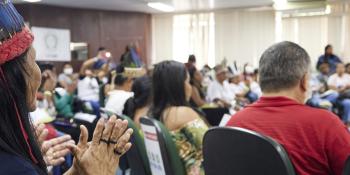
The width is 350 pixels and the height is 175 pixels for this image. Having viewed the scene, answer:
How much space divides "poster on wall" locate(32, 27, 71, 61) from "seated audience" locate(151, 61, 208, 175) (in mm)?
6783

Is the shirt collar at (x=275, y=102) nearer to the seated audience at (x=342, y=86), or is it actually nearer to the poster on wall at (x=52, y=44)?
the seated audience at (x=342, y=86)

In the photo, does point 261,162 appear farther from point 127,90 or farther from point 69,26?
point 69,26

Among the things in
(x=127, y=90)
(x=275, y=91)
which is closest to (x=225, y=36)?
(x=127, y=90)

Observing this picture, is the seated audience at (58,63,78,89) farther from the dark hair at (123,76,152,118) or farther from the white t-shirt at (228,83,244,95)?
the dark hair at (123,76,152,118)

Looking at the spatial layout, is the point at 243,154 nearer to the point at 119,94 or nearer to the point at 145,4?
the point at 119,94

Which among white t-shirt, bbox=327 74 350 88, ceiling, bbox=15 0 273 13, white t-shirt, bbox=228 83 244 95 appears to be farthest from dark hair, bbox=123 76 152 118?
ceiling, bbox=15 0 273 13

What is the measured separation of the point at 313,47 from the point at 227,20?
214 centimetres

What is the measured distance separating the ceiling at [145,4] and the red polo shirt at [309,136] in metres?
7.65

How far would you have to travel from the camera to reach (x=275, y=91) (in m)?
1.67

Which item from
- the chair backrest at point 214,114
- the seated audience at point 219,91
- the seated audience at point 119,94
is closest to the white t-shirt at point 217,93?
the seated audience at point 219,91

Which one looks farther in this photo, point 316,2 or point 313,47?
point 313,47

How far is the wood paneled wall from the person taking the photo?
928 centimetres

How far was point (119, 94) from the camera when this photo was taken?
3.80 m

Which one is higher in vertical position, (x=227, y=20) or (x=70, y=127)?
(x=227, y=20)
